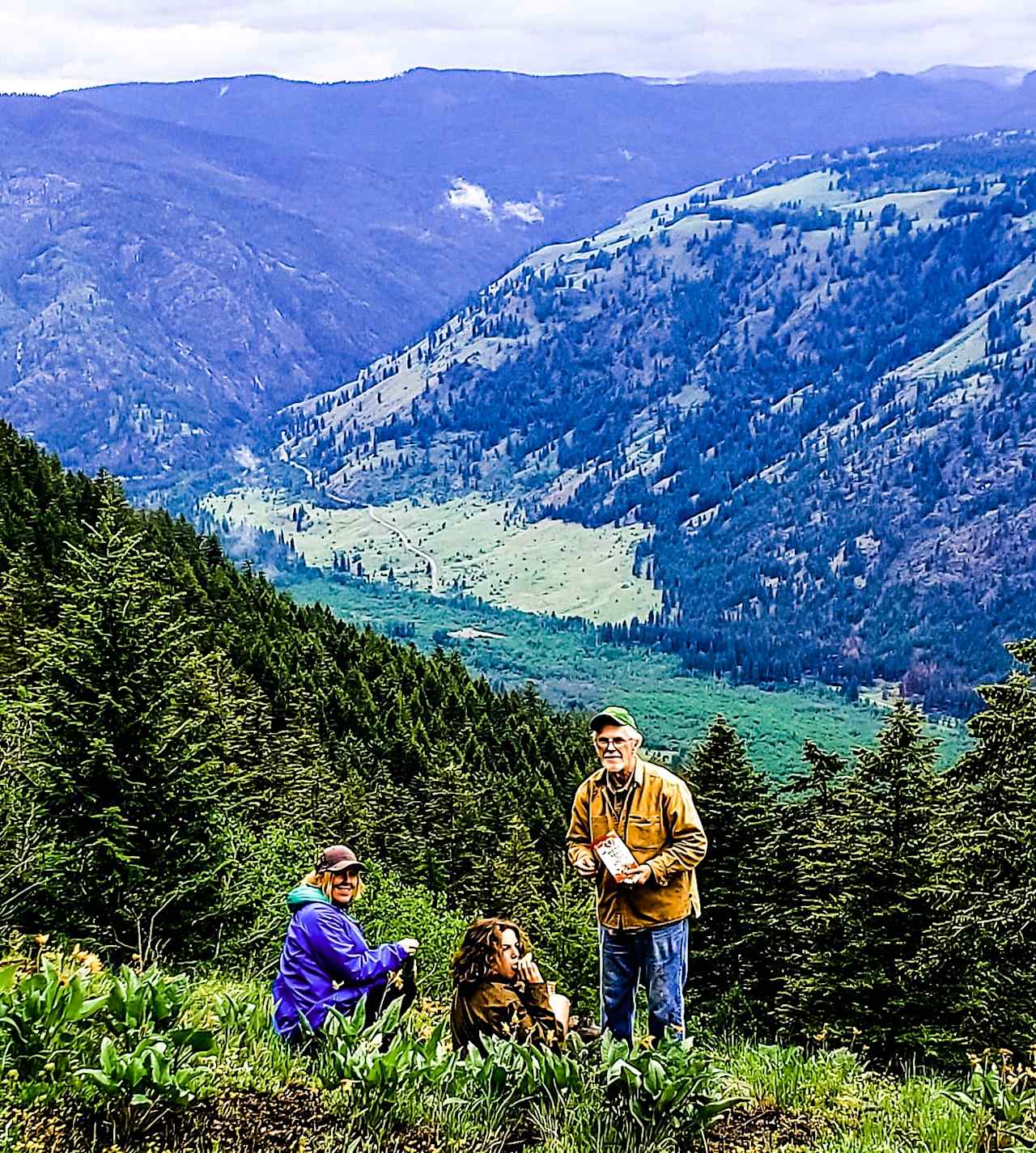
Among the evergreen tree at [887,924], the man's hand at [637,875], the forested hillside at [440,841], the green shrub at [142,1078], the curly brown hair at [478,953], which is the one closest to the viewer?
the green shrub at [142,1078]

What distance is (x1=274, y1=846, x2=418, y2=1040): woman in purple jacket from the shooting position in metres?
10.0

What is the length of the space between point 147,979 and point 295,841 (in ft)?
74.5

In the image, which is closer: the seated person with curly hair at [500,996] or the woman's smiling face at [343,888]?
the seated person with curly hair at [500,996]

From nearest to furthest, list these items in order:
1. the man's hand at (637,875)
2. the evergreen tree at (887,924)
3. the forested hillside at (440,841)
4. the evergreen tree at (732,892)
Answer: the man's hand at (637,875)
the forested hillside at (440,841)
the evergreen tree at (887,924)
the evergreen tree at (732,892)

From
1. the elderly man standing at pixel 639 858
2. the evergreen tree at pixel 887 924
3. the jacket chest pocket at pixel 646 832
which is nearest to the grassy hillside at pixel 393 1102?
the elderly man standing at pixel 639 858

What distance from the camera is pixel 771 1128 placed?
8969 millimetres

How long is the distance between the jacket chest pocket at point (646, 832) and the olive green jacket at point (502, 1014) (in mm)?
1609

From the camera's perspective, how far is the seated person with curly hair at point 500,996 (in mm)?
9828

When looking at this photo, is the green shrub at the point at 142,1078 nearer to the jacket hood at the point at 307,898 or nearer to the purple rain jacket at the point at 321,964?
the purple rain jacket at the point at 321,964

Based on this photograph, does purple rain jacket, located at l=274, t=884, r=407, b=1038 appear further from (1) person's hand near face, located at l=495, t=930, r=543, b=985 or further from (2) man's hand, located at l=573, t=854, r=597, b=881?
(2) man's hand, located at l=573, t=854, r=597, b=881

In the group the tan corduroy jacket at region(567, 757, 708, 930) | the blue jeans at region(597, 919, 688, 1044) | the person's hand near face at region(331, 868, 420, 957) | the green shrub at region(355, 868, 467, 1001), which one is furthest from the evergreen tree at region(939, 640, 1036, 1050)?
the person's hand near face at region(331, 868, 420, 957)

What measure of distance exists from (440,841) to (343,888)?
1375 inches

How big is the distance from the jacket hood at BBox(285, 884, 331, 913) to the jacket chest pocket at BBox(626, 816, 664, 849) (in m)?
2.77

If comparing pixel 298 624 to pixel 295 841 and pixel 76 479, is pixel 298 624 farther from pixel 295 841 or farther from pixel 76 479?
pixel 295 841
